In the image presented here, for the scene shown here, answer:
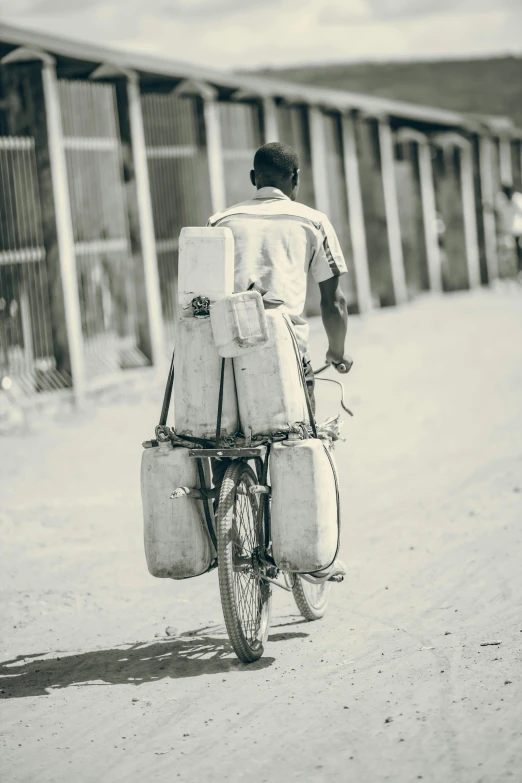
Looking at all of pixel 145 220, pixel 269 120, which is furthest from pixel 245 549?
pixel 269 120

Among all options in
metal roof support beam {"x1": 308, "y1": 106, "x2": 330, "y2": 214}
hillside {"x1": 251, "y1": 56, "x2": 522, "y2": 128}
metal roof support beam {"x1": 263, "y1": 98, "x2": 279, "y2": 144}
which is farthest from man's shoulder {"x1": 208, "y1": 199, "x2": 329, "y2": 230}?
hillside {"x1": 251, "y1": 56, "x2": 522, "y2": 128}

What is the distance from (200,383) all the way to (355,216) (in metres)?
16.5

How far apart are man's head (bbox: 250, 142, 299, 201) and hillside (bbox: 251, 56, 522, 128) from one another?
81.3 m

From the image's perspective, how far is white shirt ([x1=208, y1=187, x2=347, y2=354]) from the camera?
16.3 feet

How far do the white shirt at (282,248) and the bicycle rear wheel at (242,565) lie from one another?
686 millimetres

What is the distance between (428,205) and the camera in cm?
2619

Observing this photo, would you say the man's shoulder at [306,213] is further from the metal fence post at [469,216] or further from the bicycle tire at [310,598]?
the metal fence post at [469,216]

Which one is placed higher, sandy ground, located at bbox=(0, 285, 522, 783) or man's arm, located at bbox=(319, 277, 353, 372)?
man's arm, located at bbox=(319, 277, 353, 372)

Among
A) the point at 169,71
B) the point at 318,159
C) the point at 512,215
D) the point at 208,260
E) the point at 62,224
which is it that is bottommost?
the point at 208,260

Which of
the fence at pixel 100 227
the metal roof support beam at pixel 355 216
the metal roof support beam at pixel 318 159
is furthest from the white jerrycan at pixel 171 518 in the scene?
the metal roof support beam at pixel 355 216

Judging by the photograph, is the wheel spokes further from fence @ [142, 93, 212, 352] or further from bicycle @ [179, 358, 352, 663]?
fence @ [142, 93, 212, 352]

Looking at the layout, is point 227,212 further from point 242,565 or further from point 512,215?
point 512,215

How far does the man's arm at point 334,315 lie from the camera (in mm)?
5164

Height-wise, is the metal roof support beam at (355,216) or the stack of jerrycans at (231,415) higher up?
the metal roof support beam at (355,216)
